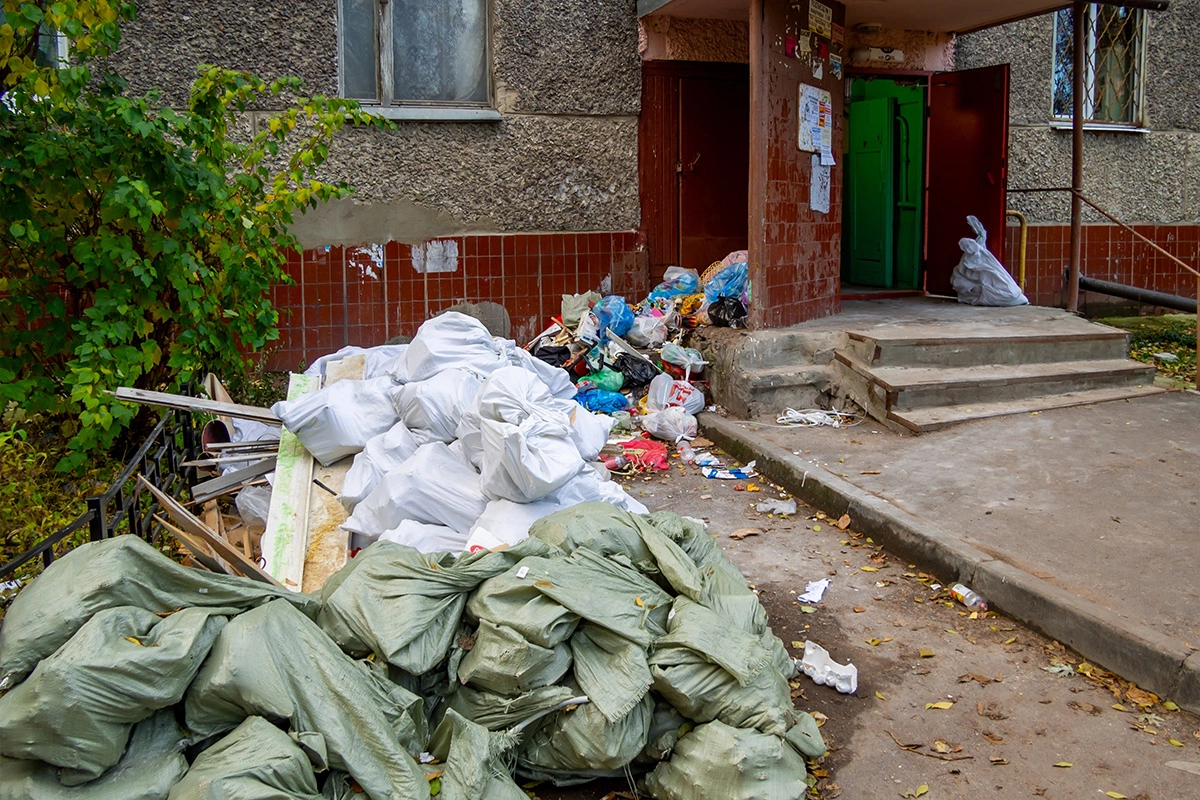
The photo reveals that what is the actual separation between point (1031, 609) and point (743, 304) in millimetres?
4052

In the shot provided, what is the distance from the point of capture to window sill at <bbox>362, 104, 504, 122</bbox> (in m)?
7.88

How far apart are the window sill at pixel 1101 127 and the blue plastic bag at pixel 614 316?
213 inches

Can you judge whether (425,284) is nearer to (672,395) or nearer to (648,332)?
(648,332)

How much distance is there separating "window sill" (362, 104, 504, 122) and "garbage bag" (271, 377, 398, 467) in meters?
3.65

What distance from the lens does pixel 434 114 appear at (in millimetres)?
7945

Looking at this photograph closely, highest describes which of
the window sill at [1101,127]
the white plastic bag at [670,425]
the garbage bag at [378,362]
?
the window sill at [1101,127]

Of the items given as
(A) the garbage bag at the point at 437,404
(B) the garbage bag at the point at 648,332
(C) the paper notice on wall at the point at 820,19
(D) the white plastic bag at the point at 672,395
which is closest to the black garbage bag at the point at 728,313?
(B) the garbage bag at the point at 648,332

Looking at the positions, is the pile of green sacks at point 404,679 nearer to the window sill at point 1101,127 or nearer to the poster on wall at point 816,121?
the poster on wall at point 816,121

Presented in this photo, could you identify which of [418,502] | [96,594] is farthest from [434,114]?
[96,594]

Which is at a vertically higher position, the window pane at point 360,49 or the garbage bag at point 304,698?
the window pane at point 360,49

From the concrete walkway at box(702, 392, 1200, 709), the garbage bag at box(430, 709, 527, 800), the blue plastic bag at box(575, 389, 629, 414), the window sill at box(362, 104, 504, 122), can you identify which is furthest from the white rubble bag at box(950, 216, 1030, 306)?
the garbage bag at box(430, 709, 527, 800)

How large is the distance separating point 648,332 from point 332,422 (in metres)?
3.49

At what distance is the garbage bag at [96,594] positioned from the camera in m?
2.37

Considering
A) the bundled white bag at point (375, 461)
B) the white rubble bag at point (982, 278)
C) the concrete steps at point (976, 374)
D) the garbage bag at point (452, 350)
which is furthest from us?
the white rubble bag at point (982, 278)
